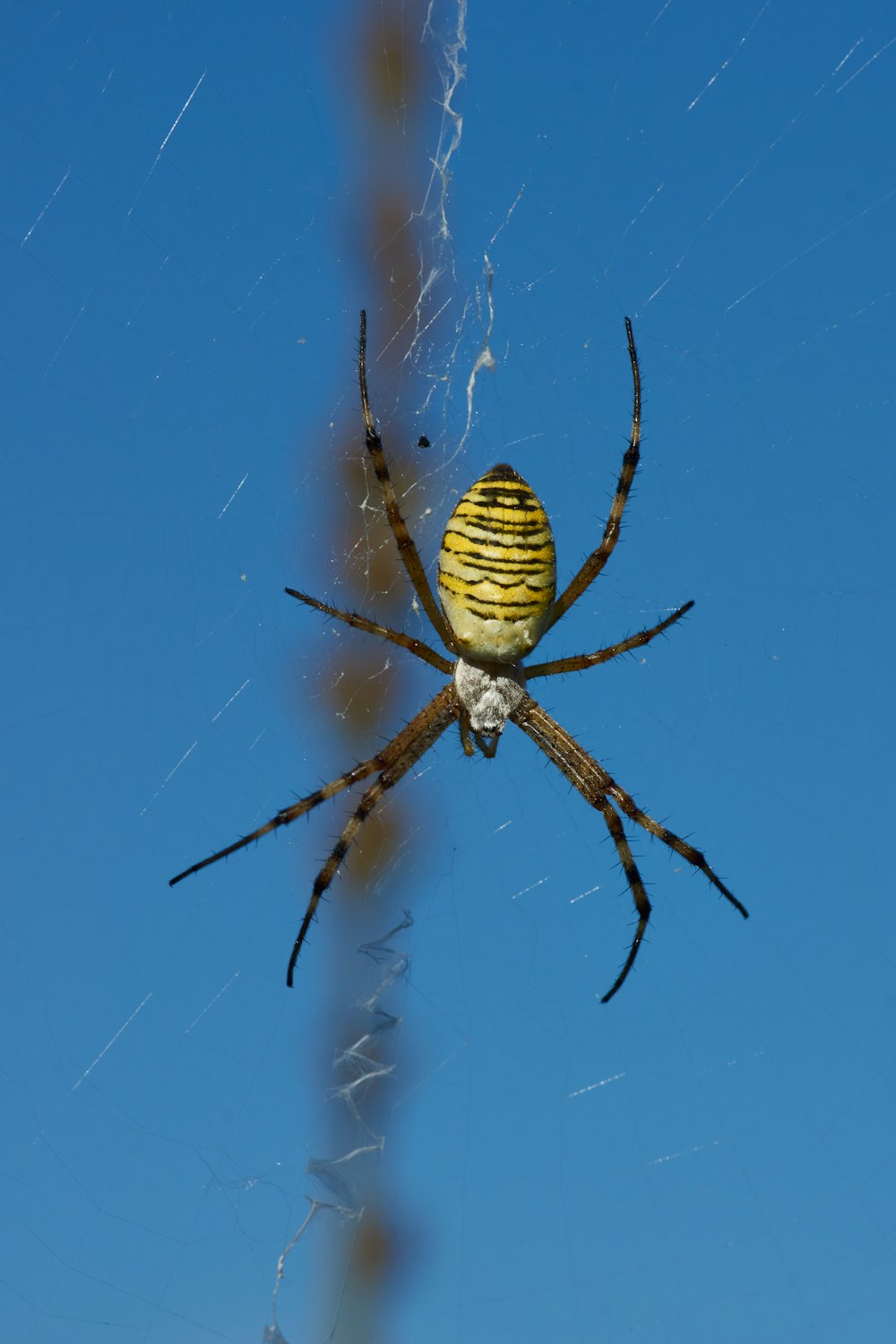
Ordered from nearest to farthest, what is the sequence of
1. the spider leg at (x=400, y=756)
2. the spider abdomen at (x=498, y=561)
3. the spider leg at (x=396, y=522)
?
the spider abdomen at (x=498, y=561) → the spider leg at (x=396, y=522) → the spider leg at (x=400, y=756)

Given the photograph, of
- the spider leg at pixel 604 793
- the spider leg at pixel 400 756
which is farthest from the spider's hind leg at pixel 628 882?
the spider leg at pixel 400 756

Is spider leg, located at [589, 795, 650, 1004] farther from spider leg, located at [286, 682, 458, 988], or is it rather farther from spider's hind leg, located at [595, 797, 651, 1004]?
spider leg, located at [286, 682, 458, 988]

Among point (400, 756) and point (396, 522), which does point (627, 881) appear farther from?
point (396, 522)

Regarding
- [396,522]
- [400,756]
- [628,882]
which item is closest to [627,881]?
[628,882]

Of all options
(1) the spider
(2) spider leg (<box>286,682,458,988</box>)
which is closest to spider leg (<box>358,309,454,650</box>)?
(1) the spider

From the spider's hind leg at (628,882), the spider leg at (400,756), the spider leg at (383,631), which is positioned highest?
the spider leg at (383,631)

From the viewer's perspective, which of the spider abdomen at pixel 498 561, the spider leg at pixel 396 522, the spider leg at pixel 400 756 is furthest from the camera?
the spider leg at pixel 400 756

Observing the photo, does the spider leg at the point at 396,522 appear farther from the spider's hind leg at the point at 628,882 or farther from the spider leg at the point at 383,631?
the spider's hind leg at the point at 628,882

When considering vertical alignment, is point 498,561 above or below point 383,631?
above
